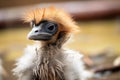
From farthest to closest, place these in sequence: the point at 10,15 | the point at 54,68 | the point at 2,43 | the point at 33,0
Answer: the point at 33,0, the point at 10,15, the point at 2,43, the point at 54,68

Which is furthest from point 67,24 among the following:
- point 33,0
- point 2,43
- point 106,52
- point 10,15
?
point 33,0

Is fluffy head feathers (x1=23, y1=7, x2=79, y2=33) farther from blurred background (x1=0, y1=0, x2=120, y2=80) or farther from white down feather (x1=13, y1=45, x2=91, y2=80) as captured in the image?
blurred background (x1=0, y1=0, x2=120, y2=80)

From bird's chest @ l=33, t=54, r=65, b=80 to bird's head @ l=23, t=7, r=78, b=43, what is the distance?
0.08 metres

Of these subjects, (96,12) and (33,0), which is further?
(33,0)

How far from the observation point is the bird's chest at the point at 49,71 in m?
1.52

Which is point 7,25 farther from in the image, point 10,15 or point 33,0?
point 33,0

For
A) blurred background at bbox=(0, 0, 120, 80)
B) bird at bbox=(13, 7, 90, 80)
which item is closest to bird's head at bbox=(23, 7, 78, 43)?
bird at bbox=(13, 7, 90, 80)

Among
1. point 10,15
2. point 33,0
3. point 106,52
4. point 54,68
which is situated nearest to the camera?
point 54,68

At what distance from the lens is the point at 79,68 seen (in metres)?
1.57

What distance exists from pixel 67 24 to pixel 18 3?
348 cm

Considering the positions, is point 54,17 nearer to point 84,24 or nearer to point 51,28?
point 51,28

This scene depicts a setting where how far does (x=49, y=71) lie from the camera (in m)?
1.53

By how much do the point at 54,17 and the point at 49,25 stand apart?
0.10 feet

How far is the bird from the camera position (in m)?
1.52
